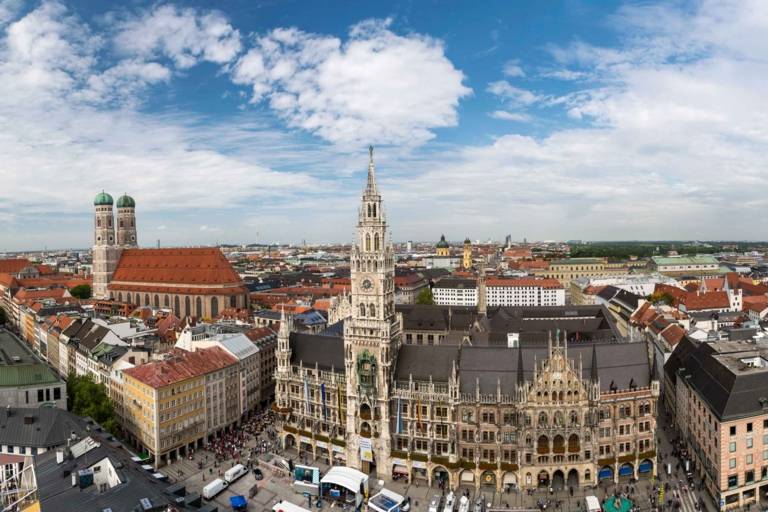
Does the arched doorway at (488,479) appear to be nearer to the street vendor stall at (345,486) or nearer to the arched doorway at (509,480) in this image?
the arched doorway at (509,480)

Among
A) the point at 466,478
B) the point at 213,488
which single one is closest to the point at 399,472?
the point at 466,478

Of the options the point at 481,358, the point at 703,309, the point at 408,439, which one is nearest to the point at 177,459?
→ the point at 408,439

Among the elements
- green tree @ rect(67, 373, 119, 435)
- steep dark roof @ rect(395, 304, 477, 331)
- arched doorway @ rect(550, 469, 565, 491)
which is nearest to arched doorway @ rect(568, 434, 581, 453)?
arched doorway @ rect(550, 469, 565, 491)

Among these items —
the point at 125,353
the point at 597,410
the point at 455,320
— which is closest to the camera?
the point at 597,410

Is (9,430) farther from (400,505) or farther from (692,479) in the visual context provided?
(692,479)

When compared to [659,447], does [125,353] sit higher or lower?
higher

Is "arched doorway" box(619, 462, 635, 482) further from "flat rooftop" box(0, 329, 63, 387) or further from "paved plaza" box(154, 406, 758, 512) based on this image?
"flat rooftop" box(0, 329, 63, 387)
